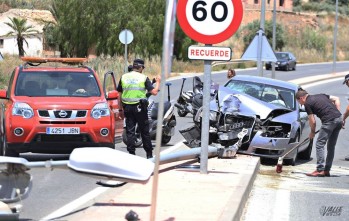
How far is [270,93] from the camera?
51.0ft

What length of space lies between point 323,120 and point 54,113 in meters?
4.74

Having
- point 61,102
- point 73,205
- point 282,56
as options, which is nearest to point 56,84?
point 61,102

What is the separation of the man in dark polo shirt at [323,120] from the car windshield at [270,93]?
73.4 inches

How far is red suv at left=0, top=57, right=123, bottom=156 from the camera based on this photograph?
41.5ft

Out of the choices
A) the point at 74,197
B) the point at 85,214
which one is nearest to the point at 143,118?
the point at 74,197

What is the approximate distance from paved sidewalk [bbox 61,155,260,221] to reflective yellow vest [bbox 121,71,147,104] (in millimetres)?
1690

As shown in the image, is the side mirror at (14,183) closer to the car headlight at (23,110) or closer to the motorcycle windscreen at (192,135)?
the car headlight at (23,110)

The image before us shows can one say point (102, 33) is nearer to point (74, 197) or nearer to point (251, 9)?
point (74, 197)

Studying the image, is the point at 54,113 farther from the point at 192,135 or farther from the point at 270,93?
the point at 270,93

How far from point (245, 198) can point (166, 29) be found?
426cm

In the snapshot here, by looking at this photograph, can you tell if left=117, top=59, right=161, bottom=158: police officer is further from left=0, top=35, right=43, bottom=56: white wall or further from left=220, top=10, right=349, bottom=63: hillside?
left=220, top=10, right=349, bottom=63: hillside

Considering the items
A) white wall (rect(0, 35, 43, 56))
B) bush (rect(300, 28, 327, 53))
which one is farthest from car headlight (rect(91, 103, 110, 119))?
bush (rect(300, 28, 327, 53))

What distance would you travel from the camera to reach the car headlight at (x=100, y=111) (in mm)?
13180

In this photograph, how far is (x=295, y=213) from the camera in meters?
9.35
